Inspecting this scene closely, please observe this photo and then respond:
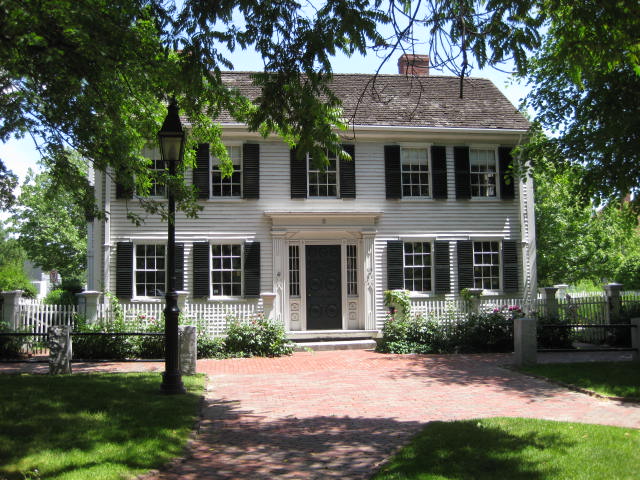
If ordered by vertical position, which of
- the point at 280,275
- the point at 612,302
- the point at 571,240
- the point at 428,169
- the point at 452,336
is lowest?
the point at 452,336

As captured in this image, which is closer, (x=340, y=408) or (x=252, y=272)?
(x=340, y=408)

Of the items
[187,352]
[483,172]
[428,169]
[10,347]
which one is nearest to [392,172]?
[428,169]

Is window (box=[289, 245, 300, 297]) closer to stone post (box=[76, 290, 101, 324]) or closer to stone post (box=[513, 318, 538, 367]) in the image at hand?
stone post (box=[76, 290, 101, 324])

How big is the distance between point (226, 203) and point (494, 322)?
7.88m

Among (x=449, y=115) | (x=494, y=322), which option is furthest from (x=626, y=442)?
(x=449, y=115)

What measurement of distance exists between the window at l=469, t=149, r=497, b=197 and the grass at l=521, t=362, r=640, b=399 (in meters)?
7.48

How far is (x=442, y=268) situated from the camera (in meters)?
17.4

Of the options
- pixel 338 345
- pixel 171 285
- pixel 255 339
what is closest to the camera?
pixel 171 285

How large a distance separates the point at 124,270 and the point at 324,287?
5530 mm

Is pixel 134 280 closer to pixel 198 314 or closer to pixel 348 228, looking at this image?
pixel 198 314

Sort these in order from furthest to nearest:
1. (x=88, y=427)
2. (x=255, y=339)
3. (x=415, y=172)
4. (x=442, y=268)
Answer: (x=415, y=172) → (x=442, y=268) → (x=255, y=339) → (x=88, y=427)

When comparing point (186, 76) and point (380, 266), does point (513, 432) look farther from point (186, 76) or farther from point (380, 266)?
point (380, 266)

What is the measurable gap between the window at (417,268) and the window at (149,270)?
274 inches

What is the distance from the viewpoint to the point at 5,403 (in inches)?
291
